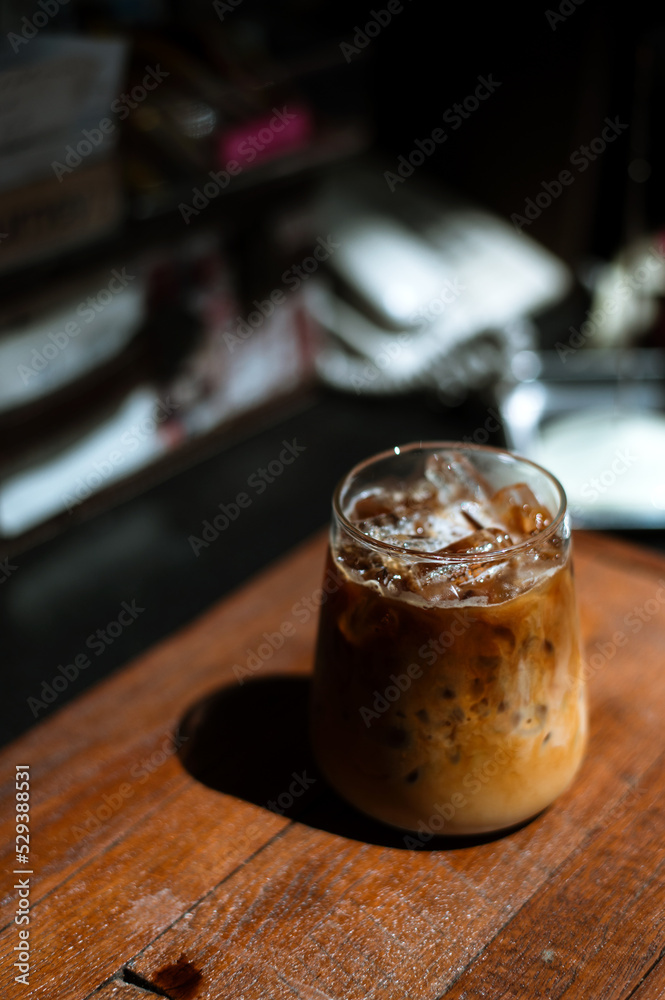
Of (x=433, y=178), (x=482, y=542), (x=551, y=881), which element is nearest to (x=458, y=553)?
(x=482, y=542)

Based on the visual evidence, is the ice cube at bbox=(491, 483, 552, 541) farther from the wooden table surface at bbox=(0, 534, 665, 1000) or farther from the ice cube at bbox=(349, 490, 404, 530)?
→ the wooden table surface at bbox=(0, 534, 665, 1000)

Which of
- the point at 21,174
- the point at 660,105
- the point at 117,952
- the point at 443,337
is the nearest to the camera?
the point at 117,952

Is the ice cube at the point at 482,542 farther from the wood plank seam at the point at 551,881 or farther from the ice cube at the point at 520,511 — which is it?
the wood plank seam at the point at 551,881

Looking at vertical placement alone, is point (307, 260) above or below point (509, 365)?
above

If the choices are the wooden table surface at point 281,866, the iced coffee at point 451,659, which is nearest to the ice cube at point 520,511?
the iced coffee at point 451,659

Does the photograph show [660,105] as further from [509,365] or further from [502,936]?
[502,936]

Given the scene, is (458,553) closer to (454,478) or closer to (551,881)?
(454,478)

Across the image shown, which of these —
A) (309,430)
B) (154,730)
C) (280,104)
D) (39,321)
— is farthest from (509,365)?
(154,730)
